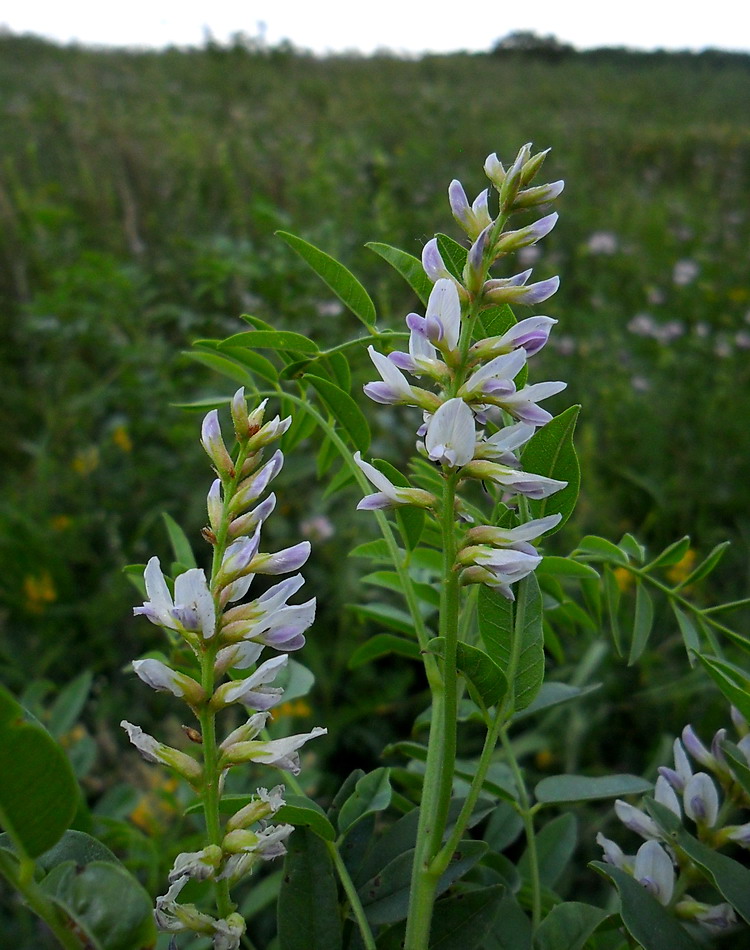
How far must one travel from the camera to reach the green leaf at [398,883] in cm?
51

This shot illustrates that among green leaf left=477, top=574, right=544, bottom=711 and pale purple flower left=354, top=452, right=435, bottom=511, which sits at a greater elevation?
pale purple flower left=354, top=452, right=435, bottom=511

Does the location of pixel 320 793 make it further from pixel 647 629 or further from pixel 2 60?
pixel 2 60

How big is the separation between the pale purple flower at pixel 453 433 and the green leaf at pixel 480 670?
0.11 meters

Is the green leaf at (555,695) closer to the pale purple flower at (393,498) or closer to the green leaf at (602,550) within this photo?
the green leaf at (602,550)

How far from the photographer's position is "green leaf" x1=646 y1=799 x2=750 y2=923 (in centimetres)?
51

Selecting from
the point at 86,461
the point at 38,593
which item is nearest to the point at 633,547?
the point at 38,593

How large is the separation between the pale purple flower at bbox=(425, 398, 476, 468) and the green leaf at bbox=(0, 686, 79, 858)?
229 mm

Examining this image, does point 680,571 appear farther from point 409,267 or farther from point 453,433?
point 453,433

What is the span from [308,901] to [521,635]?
0.21 metres

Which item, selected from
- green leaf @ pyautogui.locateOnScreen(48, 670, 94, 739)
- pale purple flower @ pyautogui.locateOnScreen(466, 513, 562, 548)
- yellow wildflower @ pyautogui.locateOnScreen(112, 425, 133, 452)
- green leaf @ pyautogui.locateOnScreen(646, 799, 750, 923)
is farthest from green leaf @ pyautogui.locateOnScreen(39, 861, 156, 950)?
yellow wildflower @ pyautogui.locateOnScreen(112, 425, 133, 452)

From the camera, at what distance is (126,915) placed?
349 millimetres

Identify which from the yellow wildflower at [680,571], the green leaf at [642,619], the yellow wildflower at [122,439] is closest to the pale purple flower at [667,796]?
the green leaf at [642,619]

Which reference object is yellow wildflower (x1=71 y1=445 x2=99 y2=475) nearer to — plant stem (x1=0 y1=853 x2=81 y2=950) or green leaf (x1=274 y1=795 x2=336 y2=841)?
green leaf (x1=274 y1=795 x2=336 y2=841)

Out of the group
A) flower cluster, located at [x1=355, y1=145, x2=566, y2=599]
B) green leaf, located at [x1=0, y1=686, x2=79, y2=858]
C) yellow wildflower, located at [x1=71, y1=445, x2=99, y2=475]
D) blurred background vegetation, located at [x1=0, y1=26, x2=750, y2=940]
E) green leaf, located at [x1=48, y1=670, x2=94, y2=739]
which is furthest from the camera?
yellow wildflower, located at [x1=71, y1=445, x2=99, y2=475]
